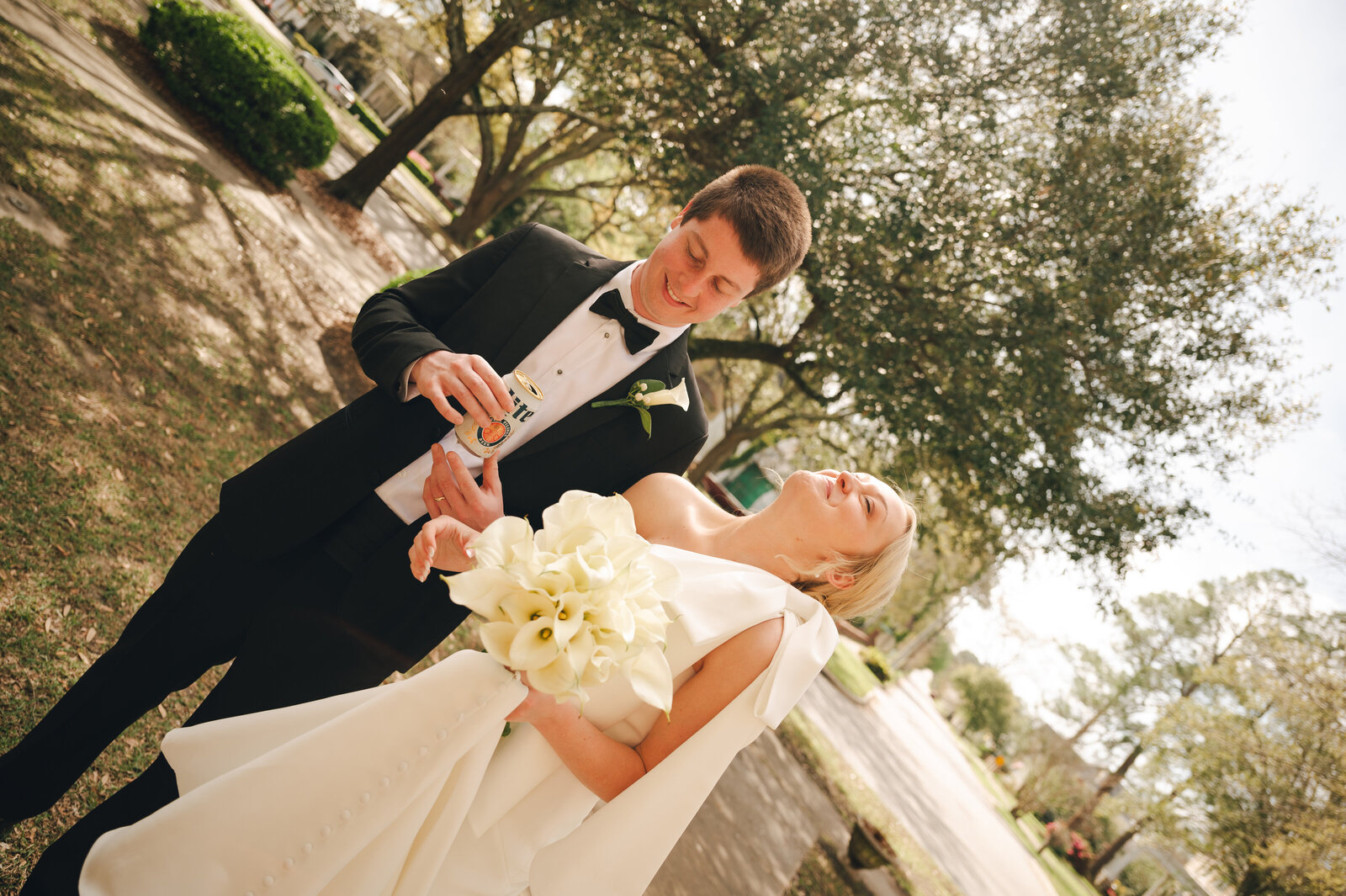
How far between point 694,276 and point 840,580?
136 cm

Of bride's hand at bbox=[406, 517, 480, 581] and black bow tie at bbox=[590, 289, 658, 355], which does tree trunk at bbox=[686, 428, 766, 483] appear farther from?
bride's hand at bbox=[406, 517, 480, 581]

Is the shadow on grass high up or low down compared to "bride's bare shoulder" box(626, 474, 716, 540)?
down

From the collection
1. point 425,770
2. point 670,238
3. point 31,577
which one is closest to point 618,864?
point 425,770

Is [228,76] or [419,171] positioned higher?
[419,171]

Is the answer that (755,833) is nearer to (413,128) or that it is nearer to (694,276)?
(694,276)

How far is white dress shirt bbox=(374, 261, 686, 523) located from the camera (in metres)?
2.15

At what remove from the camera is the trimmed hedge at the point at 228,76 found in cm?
995

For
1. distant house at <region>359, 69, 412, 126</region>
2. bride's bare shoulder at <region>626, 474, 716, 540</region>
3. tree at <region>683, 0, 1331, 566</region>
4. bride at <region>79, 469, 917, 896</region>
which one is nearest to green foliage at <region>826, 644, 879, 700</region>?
tree at <region>683, 0, 1331, 566</region>

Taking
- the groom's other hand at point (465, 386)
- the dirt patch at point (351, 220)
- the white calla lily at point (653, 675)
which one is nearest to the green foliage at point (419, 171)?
the dirt patch at point (351, 220)

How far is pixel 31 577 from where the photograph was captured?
332 centimetres

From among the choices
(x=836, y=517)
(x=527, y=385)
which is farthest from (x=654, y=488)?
(x=527, y=385)

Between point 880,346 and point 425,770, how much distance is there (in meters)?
8.06

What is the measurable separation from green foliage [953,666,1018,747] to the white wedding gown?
134ft

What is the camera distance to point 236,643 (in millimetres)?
2158
